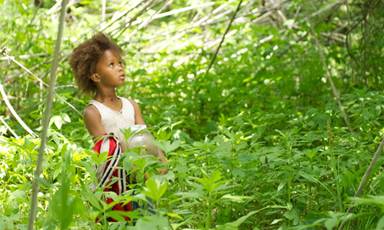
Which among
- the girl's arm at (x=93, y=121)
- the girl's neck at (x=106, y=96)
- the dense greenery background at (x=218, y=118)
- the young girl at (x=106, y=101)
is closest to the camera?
the dense greenery background at (x=218, y=118)

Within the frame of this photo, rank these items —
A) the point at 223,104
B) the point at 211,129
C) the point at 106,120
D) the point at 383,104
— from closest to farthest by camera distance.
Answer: the point at 106,120, the point at 383,104, the point at 211,129, the point at 223,104

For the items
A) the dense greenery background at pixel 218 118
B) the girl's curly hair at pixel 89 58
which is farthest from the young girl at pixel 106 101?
the dense greenery background at pixel 218 118

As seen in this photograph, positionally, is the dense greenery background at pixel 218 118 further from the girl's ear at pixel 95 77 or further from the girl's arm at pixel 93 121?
the girl's ear at pixel 95 77

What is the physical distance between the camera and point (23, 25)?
6102 millimetres

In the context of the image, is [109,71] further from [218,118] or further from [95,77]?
[218,118]

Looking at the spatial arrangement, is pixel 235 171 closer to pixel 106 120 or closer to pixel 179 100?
pixel 106 120

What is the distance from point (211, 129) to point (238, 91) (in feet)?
2.13

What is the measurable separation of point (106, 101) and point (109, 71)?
168mm

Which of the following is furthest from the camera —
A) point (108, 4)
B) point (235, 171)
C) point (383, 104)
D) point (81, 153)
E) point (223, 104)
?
point (108, 4)

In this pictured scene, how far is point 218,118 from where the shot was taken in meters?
5.39

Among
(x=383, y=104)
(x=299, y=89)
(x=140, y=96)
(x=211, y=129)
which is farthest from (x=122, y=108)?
(x=299, y=89)

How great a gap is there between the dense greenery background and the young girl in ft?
0.47

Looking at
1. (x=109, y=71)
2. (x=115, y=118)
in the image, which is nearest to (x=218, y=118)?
(x=109, y=71)

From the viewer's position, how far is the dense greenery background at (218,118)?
256 cm
